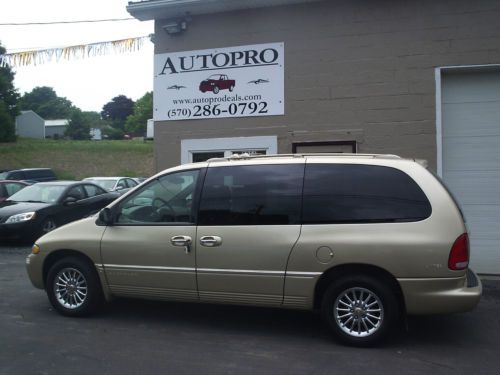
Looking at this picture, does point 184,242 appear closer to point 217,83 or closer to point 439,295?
point 439,295

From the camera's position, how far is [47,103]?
10962cm

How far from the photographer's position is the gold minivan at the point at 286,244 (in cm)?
461

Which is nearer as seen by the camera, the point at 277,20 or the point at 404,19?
the point at 404,19

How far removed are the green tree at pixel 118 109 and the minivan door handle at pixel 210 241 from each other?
374 feet

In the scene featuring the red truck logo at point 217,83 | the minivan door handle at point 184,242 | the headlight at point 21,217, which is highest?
the red truck logo at point 217,83

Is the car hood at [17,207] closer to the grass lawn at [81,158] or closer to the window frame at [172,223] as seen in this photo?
the window frame at [172,223]

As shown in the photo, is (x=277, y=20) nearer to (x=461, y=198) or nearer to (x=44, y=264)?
(x=461, y=198)

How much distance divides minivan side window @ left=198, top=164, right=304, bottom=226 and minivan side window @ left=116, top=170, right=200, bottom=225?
188 millimetres

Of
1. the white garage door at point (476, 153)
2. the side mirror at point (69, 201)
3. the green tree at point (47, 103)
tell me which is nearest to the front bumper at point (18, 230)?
the side mirror at point (69, 201)

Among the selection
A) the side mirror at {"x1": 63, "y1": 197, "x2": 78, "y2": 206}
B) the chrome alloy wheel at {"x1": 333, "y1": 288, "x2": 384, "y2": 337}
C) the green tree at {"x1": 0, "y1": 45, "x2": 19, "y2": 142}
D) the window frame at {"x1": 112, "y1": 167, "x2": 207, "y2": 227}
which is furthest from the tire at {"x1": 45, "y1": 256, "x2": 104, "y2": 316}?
the green tree at {"x1": 0, "y1": 45, "x2": 19, "y2": 142}

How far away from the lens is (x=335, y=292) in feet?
15.7

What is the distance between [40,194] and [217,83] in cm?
569

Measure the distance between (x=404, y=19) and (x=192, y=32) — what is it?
3555mm

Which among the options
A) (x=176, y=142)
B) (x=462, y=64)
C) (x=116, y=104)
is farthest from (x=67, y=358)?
(x=116, y=104)
